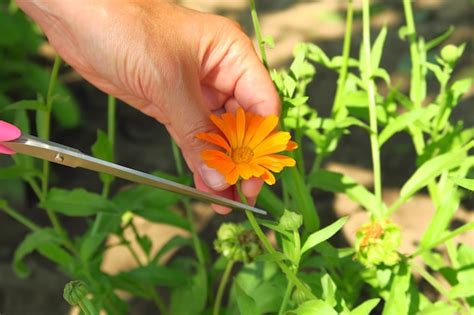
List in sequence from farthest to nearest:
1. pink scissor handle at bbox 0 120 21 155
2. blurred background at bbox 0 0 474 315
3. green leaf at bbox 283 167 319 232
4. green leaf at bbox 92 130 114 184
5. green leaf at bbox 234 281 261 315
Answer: blurred background at bbox 0 0 474 315 < green leaf at bbox 92 130 114 184 < green leaf at bbox 283 167 319 232 < green leaf at bbox 234 281 261 315 < pink scissor handle at bbox 0 120 21 155

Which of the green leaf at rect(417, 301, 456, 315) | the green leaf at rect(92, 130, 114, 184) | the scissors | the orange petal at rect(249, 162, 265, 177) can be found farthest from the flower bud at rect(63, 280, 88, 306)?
the green leaf at rect(417, 301, 456, 315)

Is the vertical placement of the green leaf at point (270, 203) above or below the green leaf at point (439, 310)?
above

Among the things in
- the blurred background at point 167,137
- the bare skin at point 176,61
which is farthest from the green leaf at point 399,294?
the blurred background at point 167,137

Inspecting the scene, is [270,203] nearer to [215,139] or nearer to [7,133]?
[215,139]

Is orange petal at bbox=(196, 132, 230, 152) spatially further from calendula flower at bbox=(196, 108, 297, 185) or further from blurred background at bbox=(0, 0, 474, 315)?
blurred background at bbox=(0, 0, 474, 315)

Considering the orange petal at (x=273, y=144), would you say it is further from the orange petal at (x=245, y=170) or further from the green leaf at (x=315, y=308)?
the green leaf at (x=315, y=308)

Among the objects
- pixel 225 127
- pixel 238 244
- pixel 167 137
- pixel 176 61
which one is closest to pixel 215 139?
pixel 225 127
